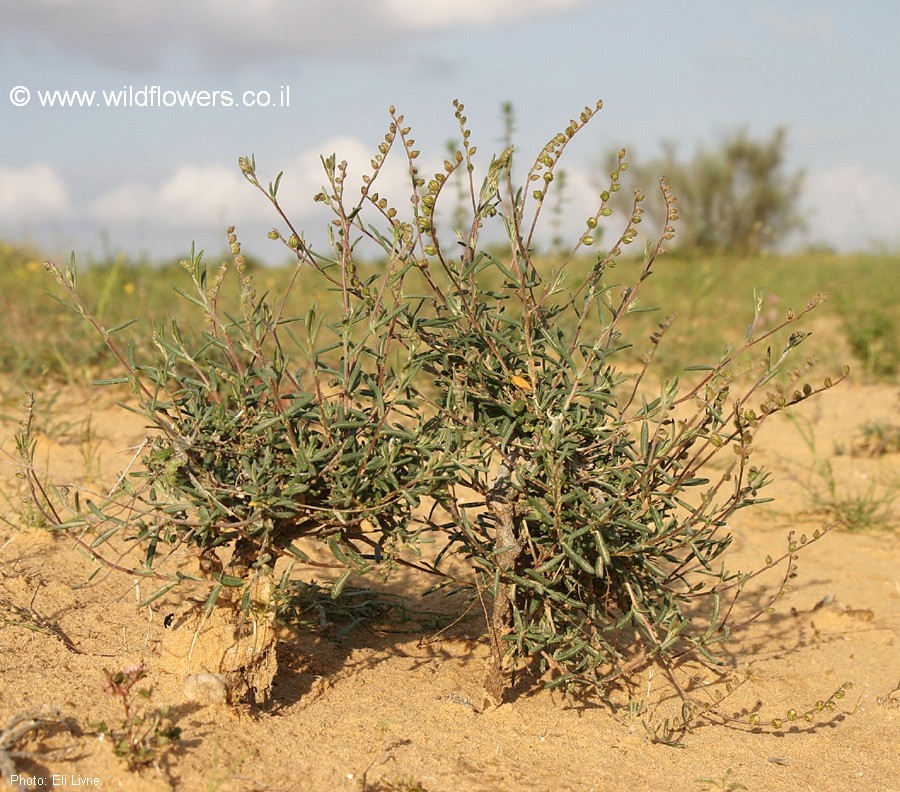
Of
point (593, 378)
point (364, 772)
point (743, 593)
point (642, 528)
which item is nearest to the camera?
point (364, 772)

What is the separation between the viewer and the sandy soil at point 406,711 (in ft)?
6.78

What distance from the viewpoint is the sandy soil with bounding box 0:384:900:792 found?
6.78ft

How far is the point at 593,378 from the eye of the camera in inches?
95.0

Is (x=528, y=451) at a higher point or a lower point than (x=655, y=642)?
higher

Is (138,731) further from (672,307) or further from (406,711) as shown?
(672,307)

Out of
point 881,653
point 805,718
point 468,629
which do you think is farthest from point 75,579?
point 881,653

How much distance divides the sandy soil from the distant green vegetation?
5.98 feet

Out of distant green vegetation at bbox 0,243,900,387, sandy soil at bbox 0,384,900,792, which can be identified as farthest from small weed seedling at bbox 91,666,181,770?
distant green vegetation at bbox 0,243,900,387

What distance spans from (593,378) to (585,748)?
90cm

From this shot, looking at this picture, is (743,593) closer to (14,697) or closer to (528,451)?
(528,451)

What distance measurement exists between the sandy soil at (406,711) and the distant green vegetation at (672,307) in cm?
182

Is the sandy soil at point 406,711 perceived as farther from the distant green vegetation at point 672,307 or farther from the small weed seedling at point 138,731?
the distant green vegetation at point 672,307

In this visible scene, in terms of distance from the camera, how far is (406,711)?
2.38 metres

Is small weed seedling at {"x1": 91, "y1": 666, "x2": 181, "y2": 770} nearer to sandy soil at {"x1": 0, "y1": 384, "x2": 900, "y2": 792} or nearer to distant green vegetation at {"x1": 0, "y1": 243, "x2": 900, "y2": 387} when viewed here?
sandy soil at {"x1": 0, "y1": 384, "x2": 900, "y2": 792}
